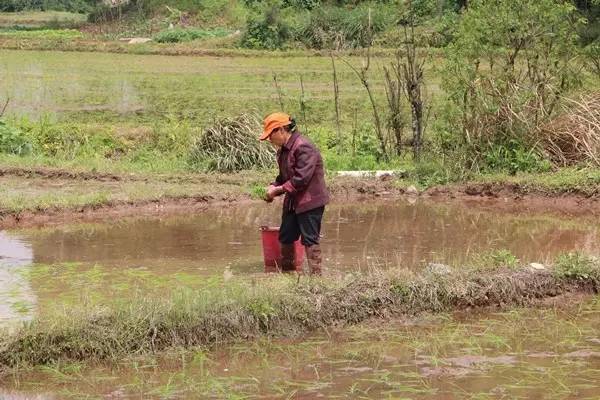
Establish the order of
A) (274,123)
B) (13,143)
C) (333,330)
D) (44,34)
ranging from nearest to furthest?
(333,330)
(274,123)
(13,143)
(44,34)

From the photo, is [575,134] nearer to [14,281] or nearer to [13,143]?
[14,281]

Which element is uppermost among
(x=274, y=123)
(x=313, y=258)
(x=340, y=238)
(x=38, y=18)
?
(x=38, y=18)

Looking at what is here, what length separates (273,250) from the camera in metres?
8.10

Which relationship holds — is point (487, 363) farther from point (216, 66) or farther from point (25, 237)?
point (216, 66)

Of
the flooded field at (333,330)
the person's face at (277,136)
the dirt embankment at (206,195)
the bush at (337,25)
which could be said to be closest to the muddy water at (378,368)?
the flooded field at (333,330)

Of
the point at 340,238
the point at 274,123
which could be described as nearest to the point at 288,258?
the point at 274,123

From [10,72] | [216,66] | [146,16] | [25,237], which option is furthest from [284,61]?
[25,237]

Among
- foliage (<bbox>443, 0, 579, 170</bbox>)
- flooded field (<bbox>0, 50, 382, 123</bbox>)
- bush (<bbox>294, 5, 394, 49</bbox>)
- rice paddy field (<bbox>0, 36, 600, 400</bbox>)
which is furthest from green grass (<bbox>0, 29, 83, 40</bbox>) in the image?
foliage (<bbox>443, 0, 579, 170</bbox>)

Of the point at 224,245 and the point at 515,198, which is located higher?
the point at 224,245

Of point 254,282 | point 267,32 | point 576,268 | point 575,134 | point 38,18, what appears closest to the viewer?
point 254,282

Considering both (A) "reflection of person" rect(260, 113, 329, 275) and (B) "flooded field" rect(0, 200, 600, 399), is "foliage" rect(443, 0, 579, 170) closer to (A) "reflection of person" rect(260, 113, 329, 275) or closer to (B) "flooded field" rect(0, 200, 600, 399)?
(B) "flooded field" rect(0, 200, 600, 399)

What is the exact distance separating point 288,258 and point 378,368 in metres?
2.32

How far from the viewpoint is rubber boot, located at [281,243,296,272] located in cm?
802

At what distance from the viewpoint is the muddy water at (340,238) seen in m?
8.79
